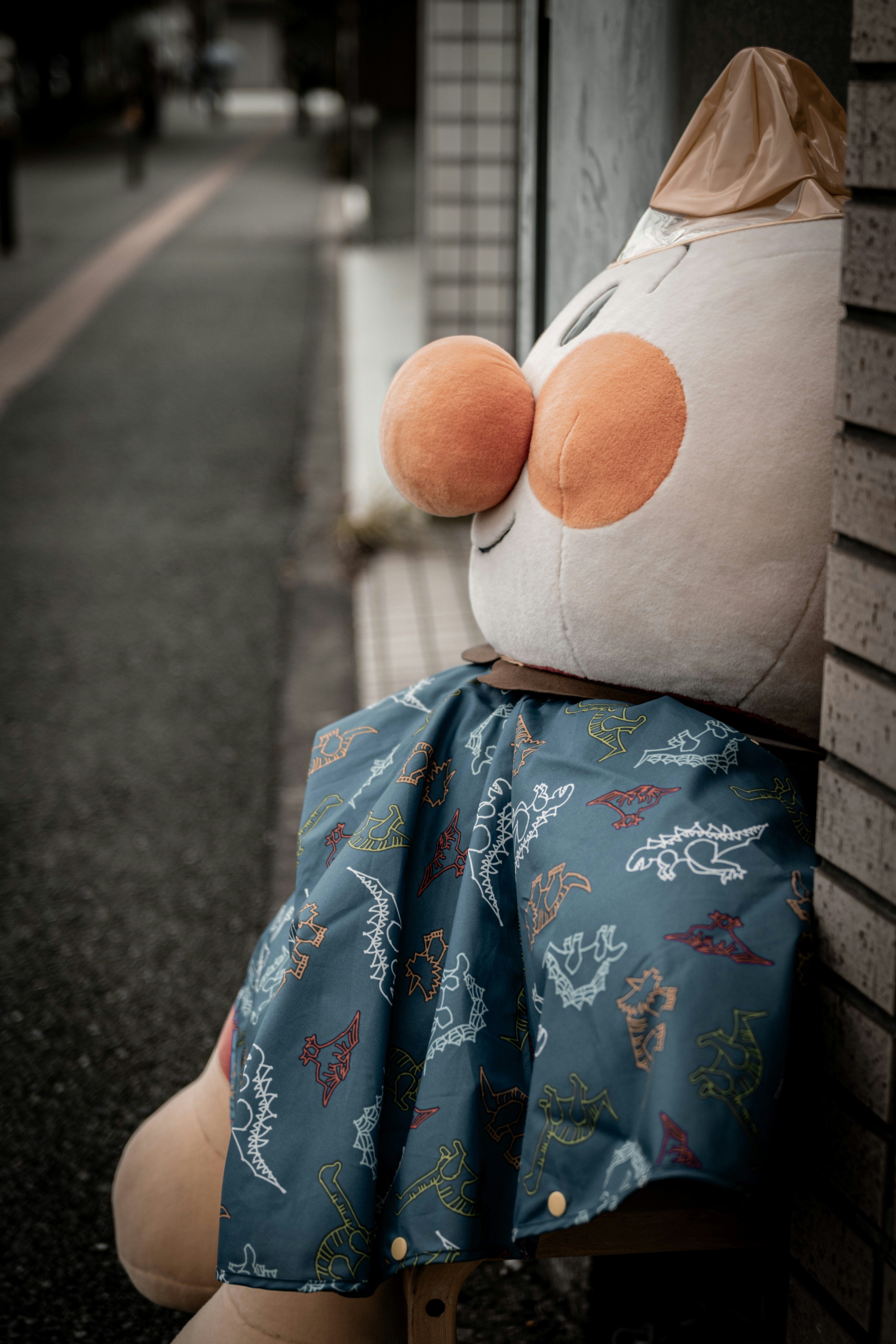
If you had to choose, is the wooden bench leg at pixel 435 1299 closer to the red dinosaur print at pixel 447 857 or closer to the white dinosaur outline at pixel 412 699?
the red dinosaur print at pixel 447 857

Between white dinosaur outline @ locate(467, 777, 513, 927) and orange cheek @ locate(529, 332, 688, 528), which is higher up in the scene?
orange cheek @ locate(529, 332, 688, 528)

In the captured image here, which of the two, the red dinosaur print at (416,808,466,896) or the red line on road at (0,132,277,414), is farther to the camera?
the red line on road at (0,132,277,414)

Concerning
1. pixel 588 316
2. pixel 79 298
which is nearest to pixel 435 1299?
pixel 588 316

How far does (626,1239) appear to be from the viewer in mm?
1242

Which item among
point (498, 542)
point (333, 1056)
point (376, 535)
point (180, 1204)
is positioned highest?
point (498, 542)

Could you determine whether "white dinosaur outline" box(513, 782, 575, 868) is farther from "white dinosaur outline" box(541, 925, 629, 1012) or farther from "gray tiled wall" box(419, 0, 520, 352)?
"gray tiled wall" box(419, 0, 520, 352)

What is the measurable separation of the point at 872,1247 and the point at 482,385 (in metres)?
1.02

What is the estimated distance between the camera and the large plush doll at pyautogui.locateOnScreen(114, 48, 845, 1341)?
45.1 inches

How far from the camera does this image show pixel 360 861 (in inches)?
55.1

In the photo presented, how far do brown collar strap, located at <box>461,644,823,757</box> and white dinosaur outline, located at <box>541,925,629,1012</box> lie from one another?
0.33 metres

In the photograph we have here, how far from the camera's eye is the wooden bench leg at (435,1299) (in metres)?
1.31

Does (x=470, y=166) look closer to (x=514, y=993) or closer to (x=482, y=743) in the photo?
(x=482, y=743)

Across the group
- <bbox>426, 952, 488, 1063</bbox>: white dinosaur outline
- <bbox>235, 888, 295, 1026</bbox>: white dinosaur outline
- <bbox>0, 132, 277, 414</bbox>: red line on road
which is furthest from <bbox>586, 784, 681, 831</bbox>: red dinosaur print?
<bbox>0, 132, 277, 414</bbox>: red line on road

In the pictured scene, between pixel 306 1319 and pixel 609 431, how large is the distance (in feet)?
3.78
